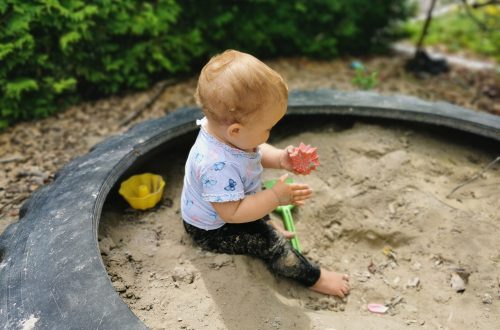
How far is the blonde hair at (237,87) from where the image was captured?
1399 millimetres

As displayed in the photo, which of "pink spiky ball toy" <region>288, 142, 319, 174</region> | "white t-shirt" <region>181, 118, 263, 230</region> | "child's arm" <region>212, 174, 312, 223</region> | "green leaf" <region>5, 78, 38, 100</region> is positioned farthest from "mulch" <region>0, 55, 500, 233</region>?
"pink spiky ball toy" <region>288, 142, 319, 174</region>

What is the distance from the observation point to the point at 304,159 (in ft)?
5.64

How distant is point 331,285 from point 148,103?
7.15 ft

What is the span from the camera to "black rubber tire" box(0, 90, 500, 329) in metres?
1.27

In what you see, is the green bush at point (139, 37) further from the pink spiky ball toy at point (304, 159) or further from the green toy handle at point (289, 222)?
the pink spiky ball toy at point (304, 159)

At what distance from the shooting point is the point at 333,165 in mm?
2443

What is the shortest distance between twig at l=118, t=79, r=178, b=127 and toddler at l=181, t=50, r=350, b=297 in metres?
1.61

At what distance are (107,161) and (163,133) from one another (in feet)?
1.16

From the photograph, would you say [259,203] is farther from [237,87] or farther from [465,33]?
[465,33]

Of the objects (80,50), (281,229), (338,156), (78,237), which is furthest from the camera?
(80,50)

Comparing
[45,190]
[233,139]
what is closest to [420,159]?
[233,139]

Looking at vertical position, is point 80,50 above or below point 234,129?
below

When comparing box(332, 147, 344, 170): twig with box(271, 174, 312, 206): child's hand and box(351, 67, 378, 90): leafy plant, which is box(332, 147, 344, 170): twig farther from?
box(351, 67, 378, 90): leafy plant

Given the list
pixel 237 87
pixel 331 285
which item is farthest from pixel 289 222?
pixel 237 87
